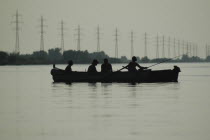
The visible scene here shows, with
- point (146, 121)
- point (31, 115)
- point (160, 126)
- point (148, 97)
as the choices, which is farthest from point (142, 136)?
point (148, 97)

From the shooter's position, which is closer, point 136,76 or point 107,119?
point 107,119

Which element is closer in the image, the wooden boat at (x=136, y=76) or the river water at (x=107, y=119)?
the river water at (x=107, y=119)

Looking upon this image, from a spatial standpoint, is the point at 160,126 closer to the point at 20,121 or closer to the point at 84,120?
the point at 84,120

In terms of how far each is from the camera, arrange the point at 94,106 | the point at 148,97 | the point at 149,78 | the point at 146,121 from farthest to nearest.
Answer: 1. the point at 149,78
2. the point at 148,97
3. the point at 94,106
4. the point at 146,121

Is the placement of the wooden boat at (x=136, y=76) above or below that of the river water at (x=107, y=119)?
above

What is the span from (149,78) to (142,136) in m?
30.9

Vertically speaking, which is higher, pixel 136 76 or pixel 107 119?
pixel 136 76

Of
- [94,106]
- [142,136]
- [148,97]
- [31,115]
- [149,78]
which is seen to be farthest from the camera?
[149,78]

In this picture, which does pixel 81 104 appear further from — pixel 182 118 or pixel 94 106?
pixel 182 118

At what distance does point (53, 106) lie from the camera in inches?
1034

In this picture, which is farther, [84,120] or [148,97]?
[148,97]

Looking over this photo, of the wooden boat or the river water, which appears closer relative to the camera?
the river water

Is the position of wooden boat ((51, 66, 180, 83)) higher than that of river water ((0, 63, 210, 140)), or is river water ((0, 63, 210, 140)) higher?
wooden boat ((51, 66, 180, 83))

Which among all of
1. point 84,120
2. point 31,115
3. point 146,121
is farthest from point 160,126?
point 31,115
